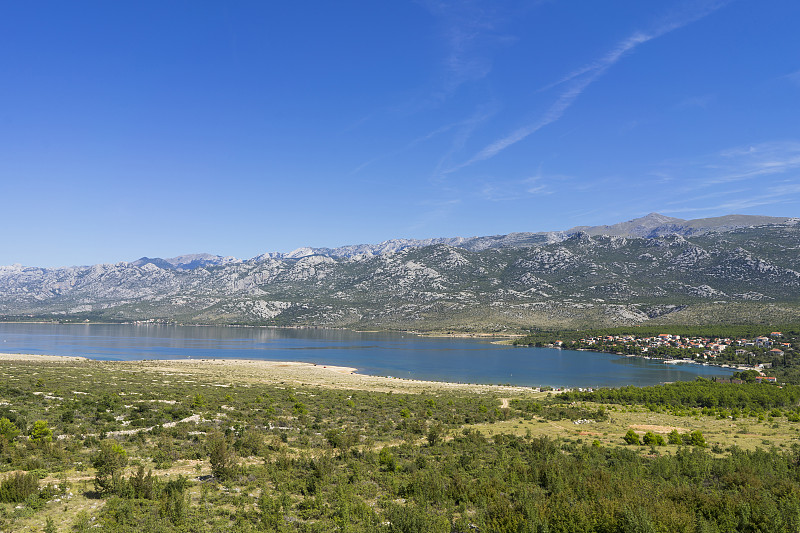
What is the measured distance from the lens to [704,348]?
13425cm

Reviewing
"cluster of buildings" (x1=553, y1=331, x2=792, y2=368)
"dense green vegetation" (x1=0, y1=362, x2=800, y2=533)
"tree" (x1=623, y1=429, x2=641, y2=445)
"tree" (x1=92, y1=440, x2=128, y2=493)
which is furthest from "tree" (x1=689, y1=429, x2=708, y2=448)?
"cluster of buildings" (x1=553, y1=331, x2=792, y2=368)

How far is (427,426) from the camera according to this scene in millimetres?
31672

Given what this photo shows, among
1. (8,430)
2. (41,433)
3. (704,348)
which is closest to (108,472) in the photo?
(41,433)

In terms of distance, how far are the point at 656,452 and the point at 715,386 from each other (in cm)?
4424

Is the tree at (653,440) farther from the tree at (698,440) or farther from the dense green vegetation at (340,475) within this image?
the tree at (698,440)

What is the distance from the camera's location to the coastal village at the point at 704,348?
113 meters

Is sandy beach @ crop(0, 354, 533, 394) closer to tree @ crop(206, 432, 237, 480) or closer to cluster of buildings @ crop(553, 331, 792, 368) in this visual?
tree @ crop(206, 432, 237, 480)

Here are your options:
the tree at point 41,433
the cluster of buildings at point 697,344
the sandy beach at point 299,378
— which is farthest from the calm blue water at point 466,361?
the tree at point 41,433

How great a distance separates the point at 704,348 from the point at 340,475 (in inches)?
5810

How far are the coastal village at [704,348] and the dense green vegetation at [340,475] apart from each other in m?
99.7

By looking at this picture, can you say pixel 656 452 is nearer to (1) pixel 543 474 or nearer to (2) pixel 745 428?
(1) pixel 543 474

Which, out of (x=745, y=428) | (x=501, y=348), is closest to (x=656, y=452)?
(x=745, y=428)

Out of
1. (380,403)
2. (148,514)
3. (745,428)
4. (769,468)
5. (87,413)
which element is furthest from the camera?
(380,403)

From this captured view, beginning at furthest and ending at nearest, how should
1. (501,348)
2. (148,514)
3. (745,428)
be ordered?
(501,348)
(745,428)
(148,514)
